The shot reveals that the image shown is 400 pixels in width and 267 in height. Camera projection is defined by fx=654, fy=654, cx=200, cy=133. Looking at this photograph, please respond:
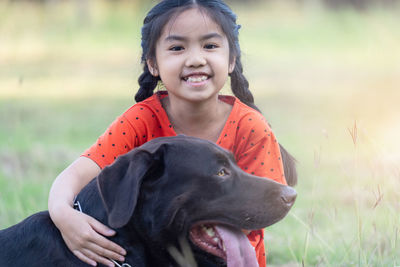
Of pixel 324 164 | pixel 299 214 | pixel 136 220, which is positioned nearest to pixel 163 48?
pixel 136 220

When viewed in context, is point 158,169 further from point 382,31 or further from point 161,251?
point 382,31

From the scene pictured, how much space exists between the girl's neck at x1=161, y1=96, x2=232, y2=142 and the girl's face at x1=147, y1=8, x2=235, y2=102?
0.13m

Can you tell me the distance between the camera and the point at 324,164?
7.31 metres

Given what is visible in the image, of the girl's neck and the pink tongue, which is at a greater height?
the girl's neck

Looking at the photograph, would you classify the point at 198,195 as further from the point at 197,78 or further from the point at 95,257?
the point at 197,78

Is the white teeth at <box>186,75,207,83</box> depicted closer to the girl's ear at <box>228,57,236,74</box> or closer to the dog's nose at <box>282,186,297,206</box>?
the girl's ear at <box>228,57,236,74</box>

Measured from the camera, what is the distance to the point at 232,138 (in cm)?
385

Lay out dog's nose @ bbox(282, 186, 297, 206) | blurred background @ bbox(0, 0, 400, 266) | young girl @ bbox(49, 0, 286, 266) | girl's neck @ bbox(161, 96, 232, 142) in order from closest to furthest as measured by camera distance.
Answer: dog's nose @ bbox(282, 186, 297, 206) < young girl @ bbox(49, 0, 286, 266) < girl's neck @ bbox(161, 96, 232, 142) < blurred background @ bbox(0, 0, 400, 266)

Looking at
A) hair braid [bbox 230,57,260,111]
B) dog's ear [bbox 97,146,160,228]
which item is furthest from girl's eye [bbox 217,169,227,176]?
hair braid [bbox 230,57,260,111]

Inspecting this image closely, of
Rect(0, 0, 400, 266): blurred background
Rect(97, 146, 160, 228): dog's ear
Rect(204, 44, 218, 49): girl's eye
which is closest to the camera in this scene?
Rect(97, 146, 160, 228): dog's ear

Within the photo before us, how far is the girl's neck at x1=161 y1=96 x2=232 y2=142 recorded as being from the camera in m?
3.95

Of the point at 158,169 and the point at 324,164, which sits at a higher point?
the point at 158,169

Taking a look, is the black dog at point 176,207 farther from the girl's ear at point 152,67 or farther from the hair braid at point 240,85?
the hair braid at point 240,85

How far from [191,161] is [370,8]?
1509 cm
